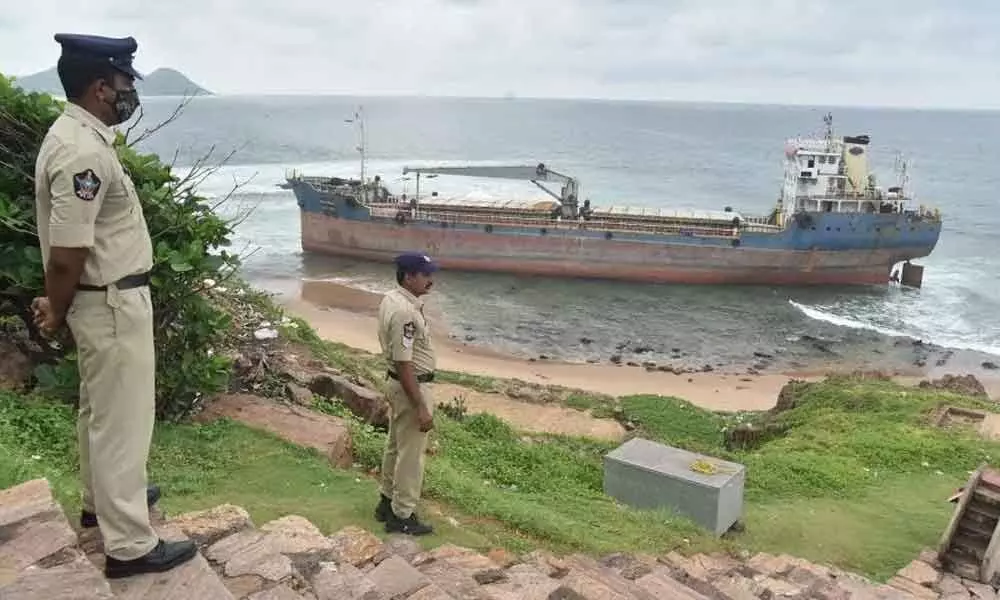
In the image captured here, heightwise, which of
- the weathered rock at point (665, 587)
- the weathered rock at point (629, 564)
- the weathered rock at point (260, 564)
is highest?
the weathered rock at point (260, 564)

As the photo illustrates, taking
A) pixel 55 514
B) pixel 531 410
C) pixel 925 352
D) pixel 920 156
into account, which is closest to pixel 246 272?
pixel 531 410

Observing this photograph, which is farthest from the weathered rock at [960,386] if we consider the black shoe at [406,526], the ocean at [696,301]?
the black shoe at [406,526]

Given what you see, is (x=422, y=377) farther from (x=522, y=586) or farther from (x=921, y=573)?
(x=921, y=573)

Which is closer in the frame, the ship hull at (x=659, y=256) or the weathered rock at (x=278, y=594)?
the weathered rock at (x=278, y=594)

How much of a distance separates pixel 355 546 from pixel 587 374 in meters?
15.6

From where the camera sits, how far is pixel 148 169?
16.3ft

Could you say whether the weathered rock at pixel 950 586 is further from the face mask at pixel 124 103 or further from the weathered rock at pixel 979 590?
the face mask at pixel 124 103

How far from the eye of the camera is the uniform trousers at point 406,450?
4348mm

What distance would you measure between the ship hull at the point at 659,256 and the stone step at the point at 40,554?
27.2 m

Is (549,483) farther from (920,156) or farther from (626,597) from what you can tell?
(920,156)

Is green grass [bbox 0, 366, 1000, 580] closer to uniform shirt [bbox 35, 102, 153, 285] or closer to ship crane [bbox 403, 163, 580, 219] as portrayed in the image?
uniform shirt [bbox 35, 102, 153, 285]

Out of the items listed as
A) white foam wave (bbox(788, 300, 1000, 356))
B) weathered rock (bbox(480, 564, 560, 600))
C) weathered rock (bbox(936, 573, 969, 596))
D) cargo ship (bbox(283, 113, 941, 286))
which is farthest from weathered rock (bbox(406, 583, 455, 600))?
cargo ship (bbox(283, 113, 941, 286))

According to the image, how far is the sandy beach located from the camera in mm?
17406

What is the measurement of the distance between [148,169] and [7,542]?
9.40 feet
